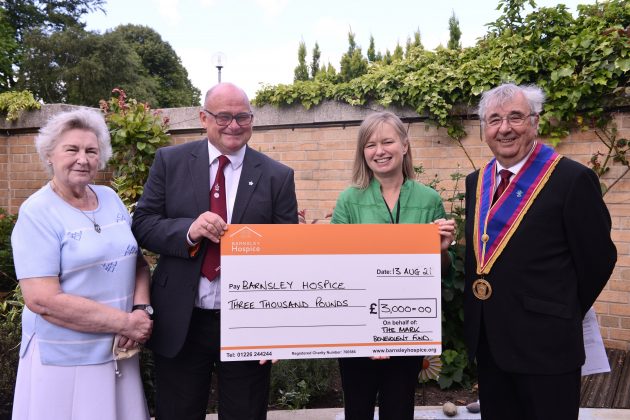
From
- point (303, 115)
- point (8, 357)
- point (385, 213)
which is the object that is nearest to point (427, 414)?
point (385, 213)

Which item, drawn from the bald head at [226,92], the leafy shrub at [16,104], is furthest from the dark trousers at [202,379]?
the leafy shrub at [16,104]

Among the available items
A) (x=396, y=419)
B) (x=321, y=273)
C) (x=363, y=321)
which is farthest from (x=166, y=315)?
(x=396, y=419)

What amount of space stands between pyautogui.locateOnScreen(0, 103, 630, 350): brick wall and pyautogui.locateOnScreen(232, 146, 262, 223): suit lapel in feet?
9.96

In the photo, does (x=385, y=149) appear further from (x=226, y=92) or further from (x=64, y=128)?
(x=64, y=128)

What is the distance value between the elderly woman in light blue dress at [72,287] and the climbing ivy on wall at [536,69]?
12.0 ft

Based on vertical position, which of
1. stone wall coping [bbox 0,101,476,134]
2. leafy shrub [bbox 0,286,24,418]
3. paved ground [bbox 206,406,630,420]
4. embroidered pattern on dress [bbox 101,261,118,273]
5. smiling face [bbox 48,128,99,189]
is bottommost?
paved ground [bbox 206,406,630,420]

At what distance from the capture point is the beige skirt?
1998mm

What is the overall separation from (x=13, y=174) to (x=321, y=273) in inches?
285

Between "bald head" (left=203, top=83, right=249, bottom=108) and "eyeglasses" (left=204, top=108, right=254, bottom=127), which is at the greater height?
"bald head" (left=203, top=83, right=249, bottom=108)

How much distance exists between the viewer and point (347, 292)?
7.30 feet

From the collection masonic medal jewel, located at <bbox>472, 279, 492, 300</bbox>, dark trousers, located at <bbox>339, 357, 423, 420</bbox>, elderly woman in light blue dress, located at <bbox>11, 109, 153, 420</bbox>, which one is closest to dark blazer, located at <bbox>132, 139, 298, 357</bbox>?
elderly woman in light blue dress, located at <bbox>11, 109, 153, 420</bbox>

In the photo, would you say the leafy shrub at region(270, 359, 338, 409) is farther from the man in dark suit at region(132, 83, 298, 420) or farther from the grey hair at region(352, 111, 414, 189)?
the grey hair at region(352, 111, 414, 189)

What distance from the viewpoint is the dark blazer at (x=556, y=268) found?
2.02 metres

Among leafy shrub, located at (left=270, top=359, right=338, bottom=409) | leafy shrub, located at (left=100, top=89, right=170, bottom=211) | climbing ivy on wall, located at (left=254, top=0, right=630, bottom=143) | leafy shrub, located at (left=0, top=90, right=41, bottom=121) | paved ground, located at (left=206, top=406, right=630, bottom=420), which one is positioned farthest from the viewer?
leafy shrub, located at (left=0, top=90, right=41, bottom=121)
